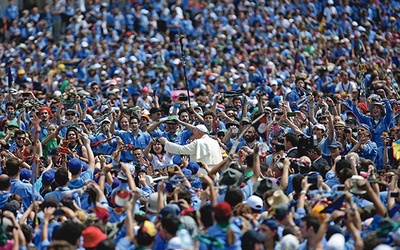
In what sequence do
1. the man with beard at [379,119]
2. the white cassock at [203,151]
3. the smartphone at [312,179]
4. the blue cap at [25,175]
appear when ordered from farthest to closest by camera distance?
the man with beard at [379,119]
the white cassock at [203,151]
the blue cap at [25,175]
the smartphone at [312,179]

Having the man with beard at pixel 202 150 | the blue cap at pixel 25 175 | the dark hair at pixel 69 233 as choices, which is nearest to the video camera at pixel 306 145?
the man with beard at pixel 202 150

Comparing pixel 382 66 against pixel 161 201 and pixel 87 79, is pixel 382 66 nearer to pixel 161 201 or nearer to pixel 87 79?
pixel 87 79

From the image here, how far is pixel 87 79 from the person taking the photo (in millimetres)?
24359

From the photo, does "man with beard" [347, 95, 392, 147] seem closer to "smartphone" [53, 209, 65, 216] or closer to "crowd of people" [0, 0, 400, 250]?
"crowd of people" [0, 0, 400, 250]

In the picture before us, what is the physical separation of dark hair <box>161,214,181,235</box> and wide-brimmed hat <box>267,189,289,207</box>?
1.17 metres

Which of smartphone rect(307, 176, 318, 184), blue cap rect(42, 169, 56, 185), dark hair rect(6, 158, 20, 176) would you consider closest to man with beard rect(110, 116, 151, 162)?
blue cap rect(42, 169, 56, 185)

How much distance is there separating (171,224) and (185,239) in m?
0.25

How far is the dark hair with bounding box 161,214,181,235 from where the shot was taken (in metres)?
8.20

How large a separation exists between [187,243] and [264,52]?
18648 millimetres

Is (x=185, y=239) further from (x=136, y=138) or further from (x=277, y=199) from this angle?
(x=136, y=138)

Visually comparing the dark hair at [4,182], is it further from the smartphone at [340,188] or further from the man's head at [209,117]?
the man's head at [209,117]

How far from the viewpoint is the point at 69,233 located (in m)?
8.10

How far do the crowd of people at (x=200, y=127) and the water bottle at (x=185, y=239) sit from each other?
20 mm

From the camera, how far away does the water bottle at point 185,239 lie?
26.0 ft
